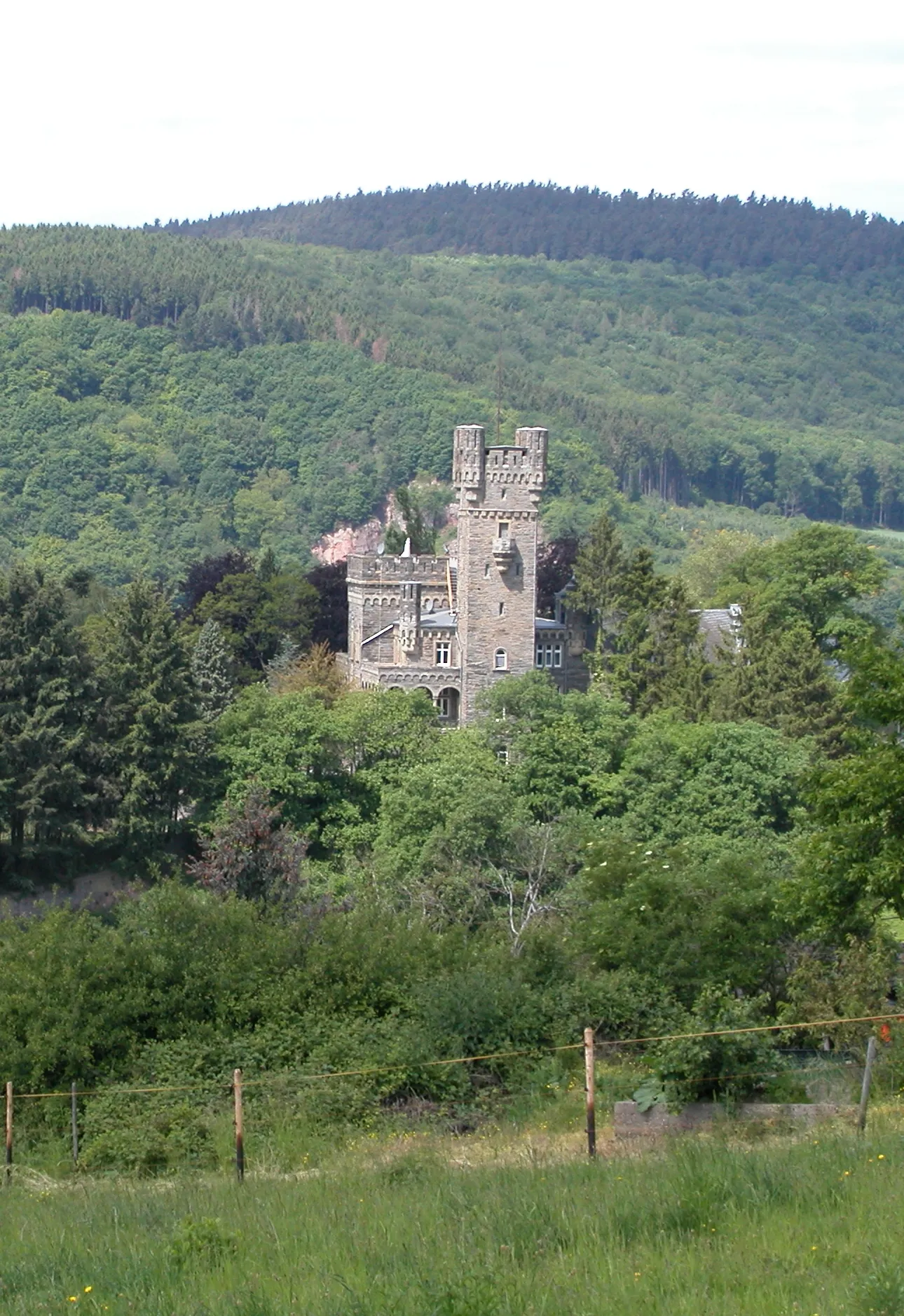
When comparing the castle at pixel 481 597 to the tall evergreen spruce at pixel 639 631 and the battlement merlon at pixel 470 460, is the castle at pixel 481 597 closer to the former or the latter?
the battlement merlon at pixel 470 460

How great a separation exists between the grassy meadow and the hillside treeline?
4065 mm

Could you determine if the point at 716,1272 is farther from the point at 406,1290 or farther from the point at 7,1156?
the point at 7,1156

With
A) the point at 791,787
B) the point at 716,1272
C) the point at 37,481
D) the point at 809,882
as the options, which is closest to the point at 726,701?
the point at 791,787

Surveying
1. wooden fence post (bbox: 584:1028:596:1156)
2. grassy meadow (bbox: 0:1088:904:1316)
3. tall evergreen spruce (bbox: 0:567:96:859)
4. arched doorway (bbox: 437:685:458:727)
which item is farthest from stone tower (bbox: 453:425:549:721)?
grassy meadow (bbox: 0:1088:904:1316)

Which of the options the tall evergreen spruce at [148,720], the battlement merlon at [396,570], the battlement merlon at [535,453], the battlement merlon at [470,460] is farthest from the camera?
the battlement merlon at [396,570]

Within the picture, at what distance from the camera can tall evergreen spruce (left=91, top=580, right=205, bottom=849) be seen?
50.4 meters

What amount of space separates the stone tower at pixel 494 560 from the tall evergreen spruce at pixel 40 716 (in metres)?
15.8

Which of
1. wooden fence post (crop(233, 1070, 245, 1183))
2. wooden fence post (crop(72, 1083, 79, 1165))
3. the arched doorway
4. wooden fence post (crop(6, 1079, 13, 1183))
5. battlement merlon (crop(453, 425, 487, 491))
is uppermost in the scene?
battlement merlon (crop(453, 425, 487, 491))

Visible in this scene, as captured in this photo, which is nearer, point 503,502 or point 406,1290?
point 406,1290

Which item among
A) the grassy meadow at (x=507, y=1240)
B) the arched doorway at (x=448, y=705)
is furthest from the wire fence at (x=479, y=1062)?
the arched doorway at (x=448, y=705)

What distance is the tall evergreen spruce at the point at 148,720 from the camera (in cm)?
5044

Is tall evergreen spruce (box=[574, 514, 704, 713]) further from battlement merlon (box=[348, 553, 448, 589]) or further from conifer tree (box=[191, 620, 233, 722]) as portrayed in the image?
conifer tree (box=[191, 620, 233, 722])

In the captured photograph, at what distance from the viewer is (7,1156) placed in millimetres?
18984

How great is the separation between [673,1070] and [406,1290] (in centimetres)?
761
